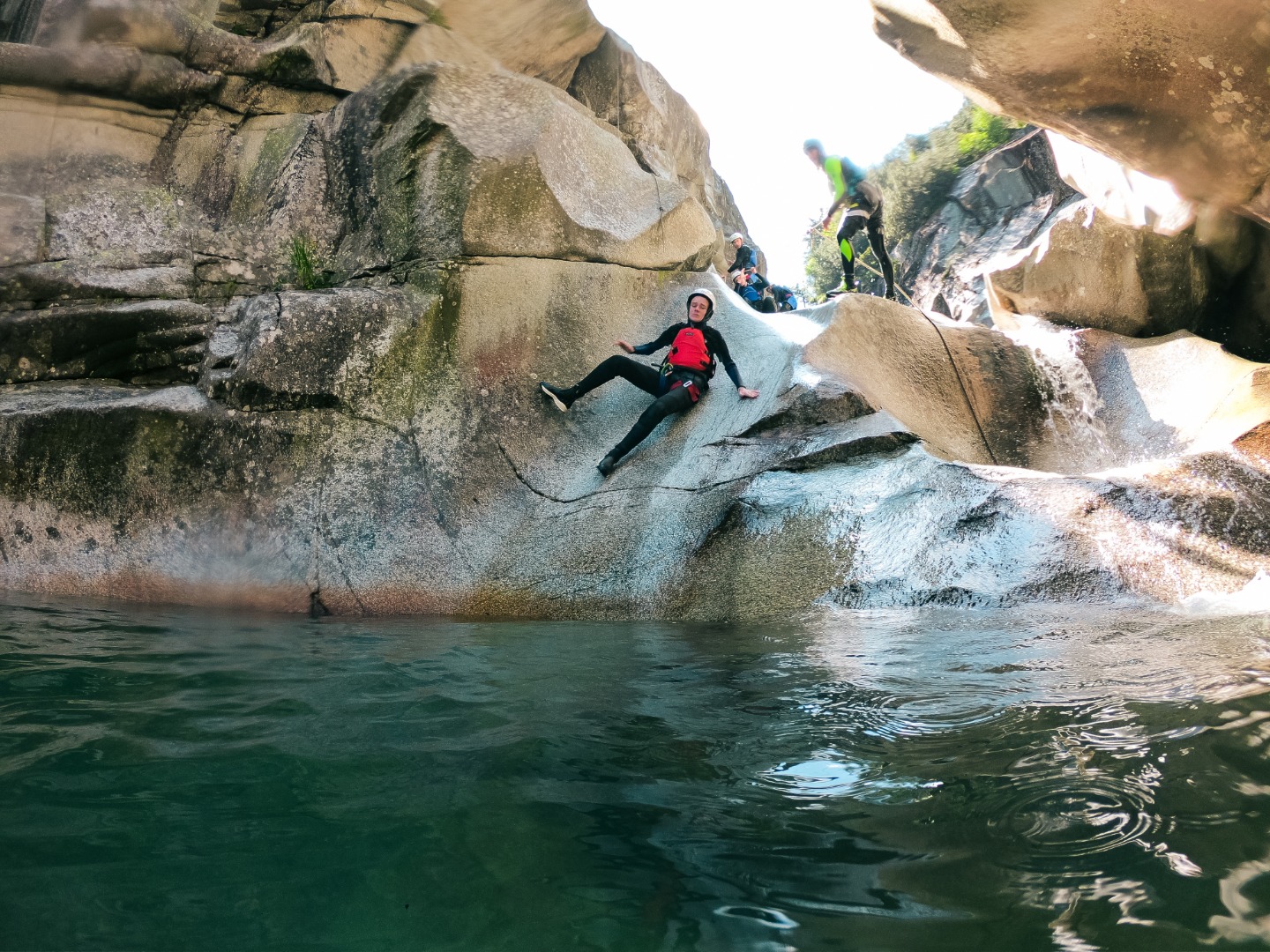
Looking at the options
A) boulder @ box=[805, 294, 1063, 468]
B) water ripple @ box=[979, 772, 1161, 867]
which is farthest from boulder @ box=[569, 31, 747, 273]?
water ripple @ box=[979, 772, 1161, 867]

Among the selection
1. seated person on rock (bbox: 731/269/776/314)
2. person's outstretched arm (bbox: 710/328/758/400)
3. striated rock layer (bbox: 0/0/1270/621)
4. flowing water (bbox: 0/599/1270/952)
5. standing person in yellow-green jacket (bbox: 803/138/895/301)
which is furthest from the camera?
seated person on rock (bbox: 731/269/776/314)

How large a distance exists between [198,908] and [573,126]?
819 centimetres

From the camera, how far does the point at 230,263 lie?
26.8ft

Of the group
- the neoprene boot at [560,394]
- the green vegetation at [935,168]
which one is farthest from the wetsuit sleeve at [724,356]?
the green vegetation at [935,168]

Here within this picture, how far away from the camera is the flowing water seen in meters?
1.60

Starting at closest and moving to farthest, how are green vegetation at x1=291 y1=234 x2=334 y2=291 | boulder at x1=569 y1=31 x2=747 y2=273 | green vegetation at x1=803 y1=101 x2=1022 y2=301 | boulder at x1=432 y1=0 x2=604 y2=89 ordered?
green vegetation at x1=291 y1=234 x2=334 y2=291, boulder at x1=432 y1=0 x2=604 y2=89, boulder at x1=569 y1=31 x2=747 y2=273, green vegetation at x1=803 y1=101 x2=1022 y2=301

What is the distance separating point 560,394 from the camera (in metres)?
7.69

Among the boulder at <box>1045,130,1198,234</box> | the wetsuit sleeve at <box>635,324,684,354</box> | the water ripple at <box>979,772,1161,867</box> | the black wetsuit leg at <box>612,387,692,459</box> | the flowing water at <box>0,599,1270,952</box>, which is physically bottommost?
the flowing water at <box>0,599,1270,952</box>

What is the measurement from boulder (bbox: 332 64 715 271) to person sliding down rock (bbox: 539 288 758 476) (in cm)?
116

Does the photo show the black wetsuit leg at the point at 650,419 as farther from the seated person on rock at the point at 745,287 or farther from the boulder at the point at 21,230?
the seated person on rock at the point at 745,287

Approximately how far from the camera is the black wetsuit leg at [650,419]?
24.1ft

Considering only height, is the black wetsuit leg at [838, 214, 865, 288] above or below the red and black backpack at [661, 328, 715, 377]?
above

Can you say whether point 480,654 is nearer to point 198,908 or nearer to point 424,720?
point 424,720

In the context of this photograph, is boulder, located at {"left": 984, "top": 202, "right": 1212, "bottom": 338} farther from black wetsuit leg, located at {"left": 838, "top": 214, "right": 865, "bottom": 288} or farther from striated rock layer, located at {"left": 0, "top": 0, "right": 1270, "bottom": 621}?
black wetsuit leg, located at {"left": 838, "top": 214, "right": 865, "bottom": 288}
